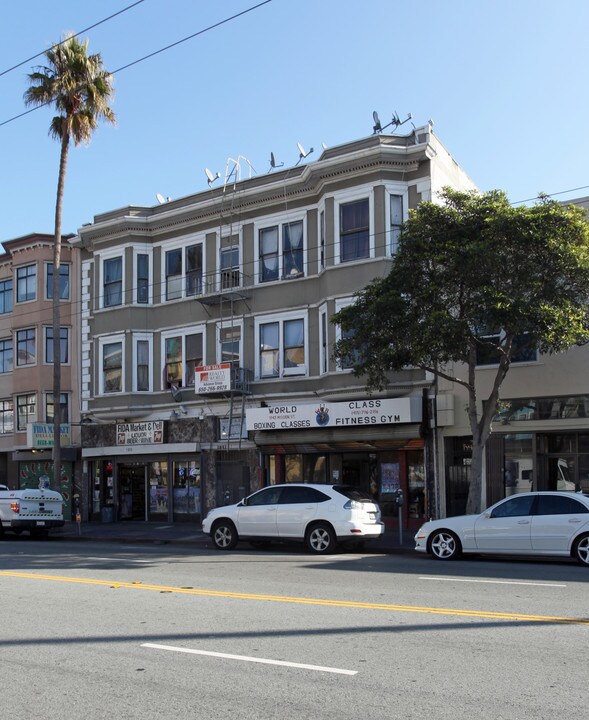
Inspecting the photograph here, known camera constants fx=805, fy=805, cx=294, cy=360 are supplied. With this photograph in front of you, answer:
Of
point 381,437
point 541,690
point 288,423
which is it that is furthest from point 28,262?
point 541,690

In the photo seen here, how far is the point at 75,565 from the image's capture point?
1558 cm

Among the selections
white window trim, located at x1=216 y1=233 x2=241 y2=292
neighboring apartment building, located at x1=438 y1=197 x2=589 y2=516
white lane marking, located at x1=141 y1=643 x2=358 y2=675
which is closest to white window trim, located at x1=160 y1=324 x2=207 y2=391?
white window trim, located at x1=216 y1=233 x2=241 y2=292

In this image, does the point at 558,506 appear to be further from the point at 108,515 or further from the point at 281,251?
the point at 108,515

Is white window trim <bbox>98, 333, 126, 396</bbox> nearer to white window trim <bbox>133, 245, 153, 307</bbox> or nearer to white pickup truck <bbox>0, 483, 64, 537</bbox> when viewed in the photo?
white window trim <bbox>133, 245, 153, 307</bbox>

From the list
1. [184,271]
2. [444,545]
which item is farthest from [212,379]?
[444,545]

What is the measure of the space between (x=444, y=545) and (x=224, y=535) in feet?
18.0

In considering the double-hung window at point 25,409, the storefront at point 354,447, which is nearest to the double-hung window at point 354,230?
the storefront at point 354,447

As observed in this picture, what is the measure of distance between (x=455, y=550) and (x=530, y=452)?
6707 mm

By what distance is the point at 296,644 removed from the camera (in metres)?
7.94

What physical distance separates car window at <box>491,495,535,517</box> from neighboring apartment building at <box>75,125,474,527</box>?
656 cm

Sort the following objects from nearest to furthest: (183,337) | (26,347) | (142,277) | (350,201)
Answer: (350,201), (183,337), (142,277), (26,347)

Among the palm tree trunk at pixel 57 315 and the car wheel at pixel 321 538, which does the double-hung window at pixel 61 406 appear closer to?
the palm tree trunk at pixel 57 315

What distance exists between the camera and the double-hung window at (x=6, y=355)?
1346 inches

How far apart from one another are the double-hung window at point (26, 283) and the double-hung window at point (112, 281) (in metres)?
4.69
